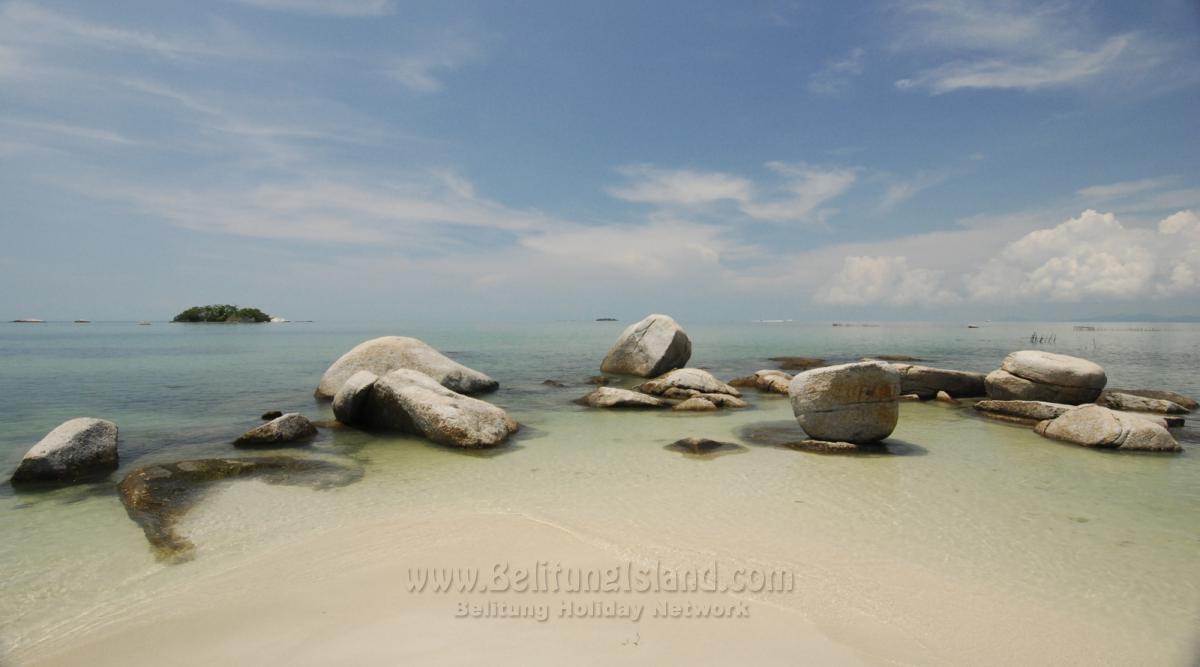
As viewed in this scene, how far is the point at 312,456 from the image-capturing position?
9273mm

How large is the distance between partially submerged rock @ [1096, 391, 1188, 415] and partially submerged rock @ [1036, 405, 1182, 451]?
4819 millimetres

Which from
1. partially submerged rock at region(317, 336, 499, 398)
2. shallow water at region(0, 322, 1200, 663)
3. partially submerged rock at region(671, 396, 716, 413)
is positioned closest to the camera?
shallow water at region(0, 322, 1200, 663)

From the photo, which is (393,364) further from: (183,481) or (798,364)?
(798,364)

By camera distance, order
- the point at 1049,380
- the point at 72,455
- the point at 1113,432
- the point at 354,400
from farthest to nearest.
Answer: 1. the point at 1049,380
2. the point at 354,400
3. the point at 1113,432
4. the point at 72,455

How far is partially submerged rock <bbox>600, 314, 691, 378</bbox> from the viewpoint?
2188 centimetres

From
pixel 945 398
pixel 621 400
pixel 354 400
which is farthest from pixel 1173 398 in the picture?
pixel 354 400

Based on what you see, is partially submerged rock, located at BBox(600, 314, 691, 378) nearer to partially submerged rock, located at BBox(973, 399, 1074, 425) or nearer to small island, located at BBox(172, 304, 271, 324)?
partially submerged rock, located at BBox(973, 399, 1074, 425)

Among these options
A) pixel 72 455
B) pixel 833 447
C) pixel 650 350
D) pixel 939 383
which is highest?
pixel 650 350

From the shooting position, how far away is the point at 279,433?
1017 cm

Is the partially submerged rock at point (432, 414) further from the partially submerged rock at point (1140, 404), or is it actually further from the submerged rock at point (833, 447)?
the partially submerged rock at point (1140, 404)

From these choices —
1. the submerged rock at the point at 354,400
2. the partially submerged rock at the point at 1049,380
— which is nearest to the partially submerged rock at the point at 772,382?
the partially submerged rock at the point at 1049,380

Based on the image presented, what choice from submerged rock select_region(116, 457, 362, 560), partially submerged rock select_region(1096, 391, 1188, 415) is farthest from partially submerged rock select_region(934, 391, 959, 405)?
submerged rock select_region(116, 457, 362, 560)

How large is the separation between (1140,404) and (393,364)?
20375 millimetres

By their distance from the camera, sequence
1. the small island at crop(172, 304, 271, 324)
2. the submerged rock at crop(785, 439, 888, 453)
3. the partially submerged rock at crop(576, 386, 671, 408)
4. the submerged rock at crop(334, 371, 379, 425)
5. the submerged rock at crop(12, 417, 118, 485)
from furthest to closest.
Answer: the small island at crop(172, 304, 271, 324)
the partially submerged rock at crop(576, 386, 671, 408)
the submerged rock at crop(334, 371, 379, 425)
the submerged rock at crop(785, 439, 888, 453)
the submerged rock at crop(12, 417, 118, 485)
